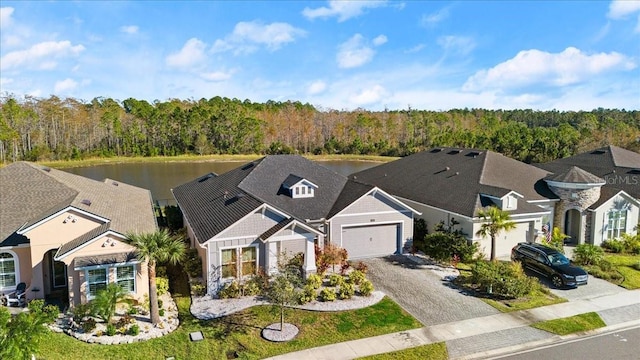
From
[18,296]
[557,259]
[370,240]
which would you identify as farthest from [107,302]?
[557,259]

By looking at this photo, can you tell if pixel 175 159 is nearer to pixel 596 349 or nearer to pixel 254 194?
pixel 254 194

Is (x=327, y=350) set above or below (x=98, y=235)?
below

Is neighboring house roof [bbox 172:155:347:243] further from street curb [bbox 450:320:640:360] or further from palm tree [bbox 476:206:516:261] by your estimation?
street curb [bbox 450:320:640:360]

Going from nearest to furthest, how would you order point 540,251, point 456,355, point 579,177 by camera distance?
point 456,355 → point 540,251 → point 579,177

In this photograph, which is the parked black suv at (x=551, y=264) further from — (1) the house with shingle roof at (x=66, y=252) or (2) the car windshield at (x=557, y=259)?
(1) the house with shingle roof at (x=66, y=252)

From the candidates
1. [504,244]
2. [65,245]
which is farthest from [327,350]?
[504,244]

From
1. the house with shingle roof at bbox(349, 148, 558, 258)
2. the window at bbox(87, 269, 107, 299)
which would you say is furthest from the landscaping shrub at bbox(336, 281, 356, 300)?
the window at bbox(87, 269, 107, 299)

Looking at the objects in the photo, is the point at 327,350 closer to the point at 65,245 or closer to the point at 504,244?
the point at 65,245

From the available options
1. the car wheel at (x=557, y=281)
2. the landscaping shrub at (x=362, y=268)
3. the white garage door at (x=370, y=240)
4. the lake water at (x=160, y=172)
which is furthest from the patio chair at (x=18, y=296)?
the lake water at (x=160, y=172)
